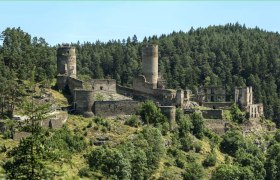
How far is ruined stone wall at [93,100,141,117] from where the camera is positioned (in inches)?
2525

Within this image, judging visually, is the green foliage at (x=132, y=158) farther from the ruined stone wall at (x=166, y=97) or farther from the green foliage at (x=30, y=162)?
the green foliage at (x=30, y=162)

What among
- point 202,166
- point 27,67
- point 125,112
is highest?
point 27,67

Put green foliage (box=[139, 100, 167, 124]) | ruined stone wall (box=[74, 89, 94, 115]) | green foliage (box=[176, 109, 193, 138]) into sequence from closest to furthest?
1. ruined stone wall (box=[74, 89, 94, 115])
2. green foliage (box=[139, 100, 167, 124])
3. green foliage (box=[176, 109, 193, 138])

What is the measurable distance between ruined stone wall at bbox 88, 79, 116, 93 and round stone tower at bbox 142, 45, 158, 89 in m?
5.14

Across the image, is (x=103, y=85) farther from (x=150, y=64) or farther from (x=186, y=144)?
(x=186, y=144)

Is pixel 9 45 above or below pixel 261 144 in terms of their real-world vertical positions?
above

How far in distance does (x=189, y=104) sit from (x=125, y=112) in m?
10.8

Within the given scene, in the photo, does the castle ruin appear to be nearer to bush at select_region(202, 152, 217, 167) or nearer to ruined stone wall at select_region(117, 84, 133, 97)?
ruined stone wall at select_region(117, 84, 133, 97)

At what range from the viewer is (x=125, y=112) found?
214ft

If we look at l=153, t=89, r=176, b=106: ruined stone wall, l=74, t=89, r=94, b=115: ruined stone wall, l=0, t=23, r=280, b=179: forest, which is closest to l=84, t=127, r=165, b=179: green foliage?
l=0, t=23, r=280, b=179: forest

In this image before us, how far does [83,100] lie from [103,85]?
843 centimetres

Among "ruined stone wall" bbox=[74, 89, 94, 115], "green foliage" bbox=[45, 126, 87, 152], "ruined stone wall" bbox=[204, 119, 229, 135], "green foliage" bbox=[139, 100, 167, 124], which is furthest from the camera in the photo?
"ruined stone wall" bbox=[204, 119, 229, 135]

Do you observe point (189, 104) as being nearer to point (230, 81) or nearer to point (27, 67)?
point (27, 67)

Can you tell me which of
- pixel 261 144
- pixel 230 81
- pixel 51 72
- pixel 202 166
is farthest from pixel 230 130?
pixel 230 81
